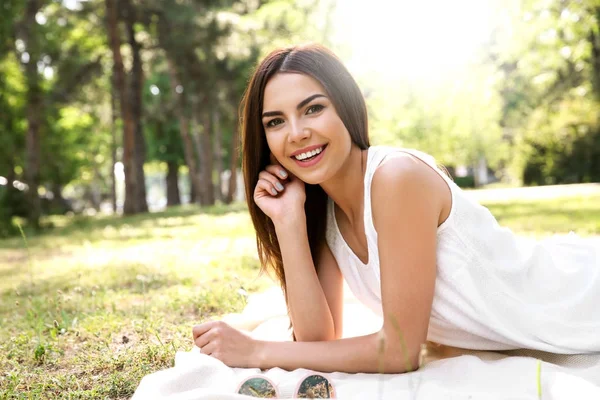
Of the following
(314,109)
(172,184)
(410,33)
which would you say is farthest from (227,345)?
(172,184)

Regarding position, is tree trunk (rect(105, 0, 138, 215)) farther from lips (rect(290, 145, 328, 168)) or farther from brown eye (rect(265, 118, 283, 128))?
lips (rect(290, 145, 328, 168))

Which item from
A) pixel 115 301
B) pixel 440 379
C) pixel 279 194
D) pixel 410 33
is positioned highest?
pixel 410 33

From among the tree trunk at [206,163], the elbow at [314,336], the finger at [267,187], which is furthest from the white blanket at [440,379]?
the tree trunk at [206,163]

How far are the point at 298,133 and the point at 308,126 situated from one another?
6cm

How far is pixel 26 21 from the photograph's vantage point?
1653 centimetres

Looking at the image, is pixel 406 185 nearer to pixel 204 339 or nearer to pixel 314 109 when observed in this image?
pixel 314 109

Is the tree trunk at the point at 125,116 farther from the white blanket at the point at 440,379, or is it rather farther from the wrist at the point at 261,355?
the wrist at the point at 261,355

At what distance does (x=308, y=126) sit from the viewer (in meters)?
2.86

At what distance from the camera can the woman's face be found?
2.86 m

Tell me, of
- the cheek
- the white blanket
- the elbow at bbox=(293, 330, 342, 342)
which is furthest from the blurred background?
the white blanket

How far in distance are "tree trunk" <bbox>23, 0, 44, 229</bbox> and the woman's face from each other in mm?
14301

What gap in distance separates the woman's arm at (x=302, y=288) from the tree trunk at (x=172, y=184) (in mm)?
31745

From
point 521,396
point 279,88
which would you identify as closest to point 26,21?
point 279,88

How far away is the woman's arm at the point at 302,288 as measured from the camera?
3066 millimetres
